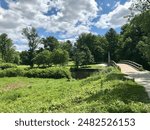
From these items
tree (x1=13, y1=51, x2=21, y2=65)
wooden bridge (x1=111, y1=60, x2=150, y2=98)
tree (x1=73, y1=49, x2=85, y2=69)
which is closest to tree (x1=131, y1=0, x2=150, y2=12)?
wooden bridge (x1=111, y1=60, x2=150, y2=98)

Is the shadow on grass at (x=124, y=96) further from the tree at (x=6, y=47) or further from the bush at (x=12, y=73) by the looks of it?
the tree at (x=6, y=47)

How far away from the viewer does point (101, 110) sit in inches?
426

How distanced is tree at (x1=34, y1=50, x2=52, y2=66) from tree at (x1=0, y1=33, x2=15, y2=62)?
22351 millimetres

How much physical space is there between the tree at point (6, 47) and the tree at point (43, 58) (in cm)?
2235

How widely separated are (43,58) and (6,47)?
27.8 metres

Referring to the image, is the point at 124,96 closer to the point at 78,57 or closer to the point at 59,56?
the point at 59,56

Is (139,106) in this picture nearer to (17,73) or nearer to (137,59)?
(17,73)

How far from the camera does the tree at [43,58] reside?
150 ft

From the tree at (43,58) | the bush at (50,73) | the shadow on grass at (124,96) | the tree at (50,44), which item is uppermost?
the tree at (50,44)

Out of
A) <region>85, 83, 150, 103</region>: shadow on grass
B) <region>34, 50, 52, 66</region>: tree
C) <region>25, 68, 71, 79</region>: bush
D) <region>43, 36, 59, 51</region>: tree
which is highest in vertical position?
<region>43, 36, 59, 51</region>: tree

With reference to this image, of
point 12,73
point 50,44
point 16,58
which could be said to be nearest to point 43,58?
point 50,44

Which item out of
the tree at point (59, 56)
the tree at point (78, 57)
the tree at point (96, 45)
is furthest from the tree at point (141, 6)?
the tree at point (78, 57)

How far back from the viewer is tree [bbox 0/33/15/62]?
71.1 m

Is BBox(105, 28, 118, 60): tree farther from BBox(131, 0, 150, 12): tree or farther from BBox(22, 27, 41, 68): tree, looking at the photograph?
BBox(131, 0, 150, 12): tree
